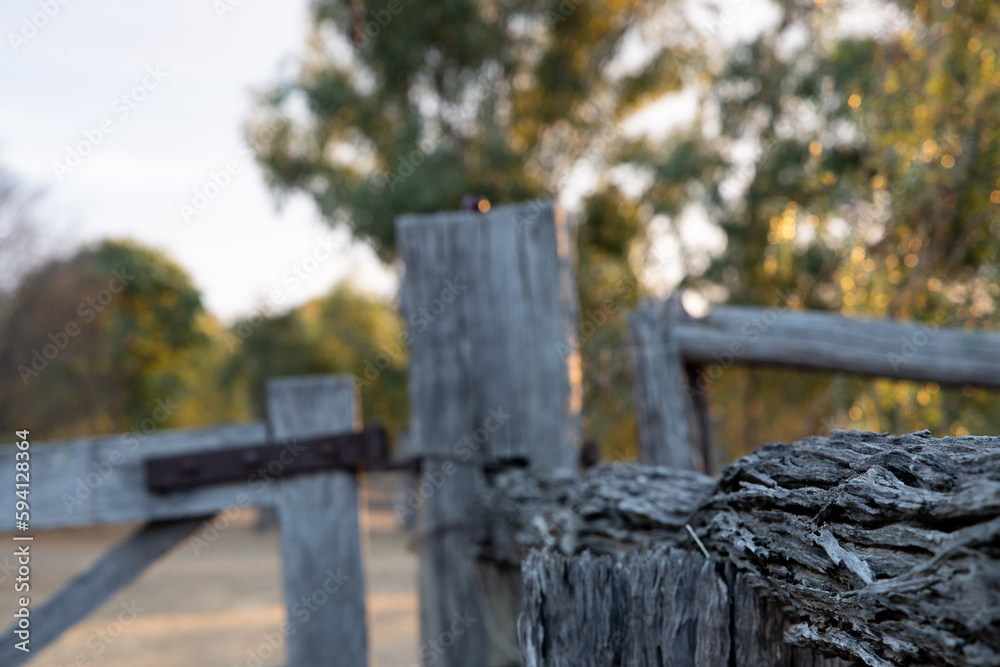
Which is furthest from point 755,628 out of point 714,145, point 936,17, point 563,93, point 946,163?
point 563,93

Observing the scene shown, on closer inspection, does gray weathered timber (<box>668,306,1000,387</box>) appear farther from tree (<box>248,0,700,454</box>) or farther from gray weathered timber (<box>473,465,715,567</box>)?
tree (<box>248,0,700,454</box>)

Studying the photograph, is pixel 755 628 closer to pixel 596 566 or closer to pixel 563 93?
pixel 596 566

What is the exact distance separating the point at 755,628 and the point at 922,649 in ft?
0.99

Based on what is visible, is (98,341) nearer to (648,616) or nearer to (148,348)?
(148,348)

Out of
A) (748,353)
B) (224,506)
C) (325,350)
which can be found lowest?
(325,350)

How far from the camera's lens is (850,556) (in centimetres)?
84

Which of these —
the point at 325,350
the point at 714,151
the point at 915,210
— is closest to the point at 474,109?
the point at 714,151

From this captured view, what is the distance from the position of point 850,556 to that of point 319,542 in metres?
1.51

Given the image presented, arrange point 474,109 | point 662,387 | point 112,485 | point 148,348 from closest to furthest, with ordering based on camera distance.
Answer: point 112,485
point 662,387
point 474,109
point 148,348

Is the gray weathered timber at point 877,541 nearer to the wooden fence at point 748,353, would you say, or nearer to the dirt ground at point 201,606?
the wooden fence at point 748,353

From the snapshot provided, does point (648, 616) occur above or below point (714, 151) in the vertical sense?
below

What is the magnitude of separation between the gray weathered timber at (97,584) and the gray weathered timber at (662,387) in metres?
1.36

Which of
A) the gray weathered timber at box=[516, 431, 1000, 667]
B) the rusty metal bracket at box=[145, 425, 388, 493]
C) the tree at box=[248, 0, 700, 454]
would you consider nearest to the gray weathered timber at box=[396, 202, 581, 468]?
the rusty metal bracket at box=[145, 425, 388, 493]

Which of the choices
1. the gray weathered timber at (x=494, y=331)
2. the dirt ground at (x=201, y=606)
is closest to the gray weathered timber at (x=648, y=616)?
the gray weathered timber at (x=494, y=331)
